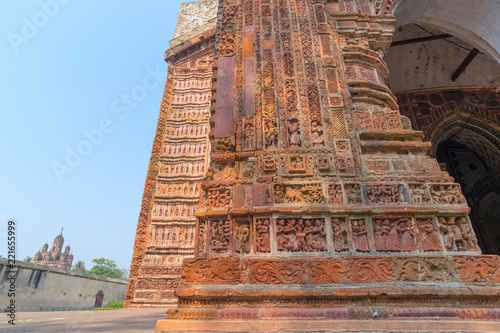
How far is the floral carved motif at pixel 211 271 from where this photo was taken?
2.91 metres

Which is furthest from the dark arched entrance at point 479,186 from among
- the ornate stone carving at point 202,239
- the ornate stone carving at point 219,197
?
the ornate stone carving at point 202,239

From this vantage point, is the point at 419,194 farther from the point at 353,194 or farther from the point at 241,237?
the point at 241,237

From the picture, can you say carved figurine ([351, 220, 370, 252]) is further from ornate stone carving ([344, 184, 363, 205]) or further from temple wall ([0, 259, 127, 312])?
temple wall ([0, 259, 127, 312])

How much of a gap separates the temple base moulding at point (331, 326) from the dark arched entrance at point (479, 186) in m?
8.59

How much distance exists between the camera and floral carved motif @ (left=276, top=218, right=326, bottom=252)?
3.08 metres

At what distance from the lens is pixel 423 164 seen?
3604 millimetres

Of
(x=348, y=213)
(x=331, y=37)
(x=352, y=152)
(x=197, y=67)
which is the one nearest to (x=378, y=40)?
(x=331, y=37)

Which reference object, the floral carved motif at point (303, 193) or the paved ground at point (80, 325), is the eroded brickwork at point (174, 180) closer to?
the paved ground at point (80, 325)

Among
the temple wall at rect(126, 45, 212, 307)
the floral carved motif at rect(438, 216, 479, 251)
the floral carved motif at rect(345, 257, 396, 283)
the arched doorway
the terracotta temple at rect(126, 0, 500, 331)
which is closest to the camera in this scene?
the terracotta temple at rect(126, 0, 500, 331)

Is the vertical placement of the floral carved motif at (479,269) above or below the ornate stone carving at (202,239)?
below

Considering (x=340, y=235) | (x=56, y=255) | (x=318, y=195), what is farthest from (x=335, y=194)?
(x=56, y=255)

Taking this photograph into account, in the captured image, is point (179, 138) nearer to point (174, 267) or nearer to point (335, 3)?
point (174, 267)

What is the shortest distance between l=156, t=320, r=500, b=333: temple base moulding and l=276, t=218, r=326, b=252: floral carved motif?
0.72m

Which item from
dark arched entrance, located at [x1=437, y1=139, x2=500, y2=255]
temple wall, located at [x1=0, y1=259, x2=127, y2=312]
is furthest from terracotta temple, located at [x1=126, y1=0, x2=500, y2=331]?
temple wall, located at [x1=0, y1=259, x2=127, y2=312]
